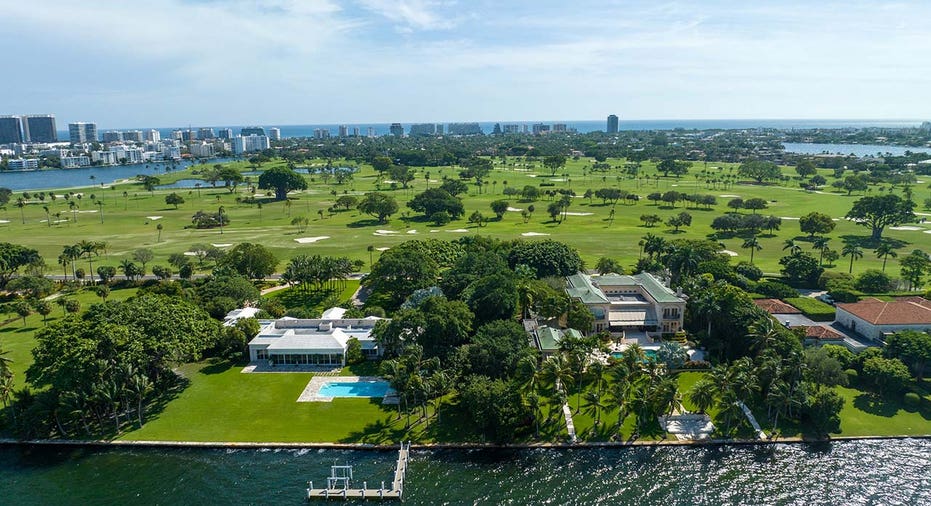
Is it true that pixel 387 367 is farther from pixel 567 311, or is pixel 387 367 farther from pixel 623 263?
pixel 623 263

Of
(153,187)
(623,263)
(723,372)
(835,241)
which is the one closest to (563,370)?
(723,372)

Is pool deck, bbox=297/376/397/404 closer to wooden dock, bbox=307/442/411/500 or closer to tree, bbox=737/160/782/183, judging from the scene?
wooden dock, bbox=307/442/411/500

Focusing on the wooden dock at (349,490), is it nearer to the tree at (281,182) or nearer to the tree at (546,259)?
the tree at (546,259)

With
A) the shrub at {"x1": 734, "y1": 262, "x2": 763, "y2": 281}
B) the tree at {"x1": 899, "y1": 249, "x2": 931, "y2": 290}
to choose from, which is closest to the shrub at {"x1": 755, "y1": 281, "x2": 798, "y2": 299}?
the shrub at {"x1": 734, "y1": 262, "x2": 763, "y2": 281}

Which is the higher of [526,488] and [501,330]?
[501,330]

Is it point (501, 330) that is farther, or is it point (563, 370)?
point (501, 330)

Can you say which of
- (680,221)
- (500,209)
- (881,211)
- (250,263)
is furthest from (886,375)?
(500,209)

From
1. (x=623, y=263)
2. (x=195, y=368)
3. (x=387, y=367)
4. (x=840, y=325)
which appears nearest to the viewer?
(x=387, y=367)
